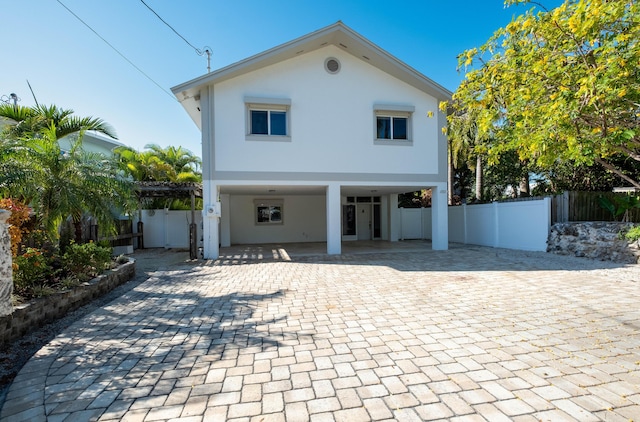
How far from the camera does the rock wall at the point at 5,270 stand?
3.95 meters

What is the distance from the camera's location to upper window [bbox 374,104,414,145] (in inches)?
487

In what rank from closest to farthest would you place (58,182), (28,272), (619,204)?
(28,272)
(58,182)
(619,204)

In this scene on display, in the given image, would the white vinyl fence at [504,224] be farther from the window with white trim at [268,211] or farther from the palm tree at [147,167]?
the palm tree at [147,167]

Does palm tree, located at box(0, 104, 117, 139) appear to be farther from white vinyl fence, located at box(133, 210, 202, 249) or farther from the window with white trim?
the window with white trim

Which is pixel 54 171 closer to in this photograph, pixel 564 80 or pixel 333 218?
pixel 333 218

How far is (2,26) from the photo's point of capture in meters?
7.70

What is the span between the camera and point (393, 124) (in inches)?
501

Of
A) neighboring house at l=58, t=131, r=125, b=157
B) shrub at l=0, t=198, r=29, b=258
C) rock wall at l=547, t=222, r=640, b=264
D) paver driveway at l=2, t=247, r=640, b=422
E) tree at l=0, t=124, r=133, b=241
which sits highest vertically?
neighboring house at l=58, t=131, r=125, b=157

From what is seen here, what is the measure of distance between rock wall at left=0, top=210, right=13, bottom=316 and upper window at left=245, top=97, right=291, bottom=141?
26.0 ft

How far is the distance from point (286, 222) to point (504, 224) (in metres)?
10.5

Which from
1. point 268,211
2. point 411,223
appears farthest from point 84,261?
point 411,223

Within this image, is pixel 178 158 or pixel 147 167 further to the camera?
pixel 178 158

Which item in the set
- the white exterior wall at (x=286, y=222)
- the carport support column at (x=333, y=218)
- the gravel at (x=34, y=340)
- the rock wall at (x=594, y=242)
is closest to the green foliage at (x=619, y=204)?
the rock wall at (x=594, y=242)

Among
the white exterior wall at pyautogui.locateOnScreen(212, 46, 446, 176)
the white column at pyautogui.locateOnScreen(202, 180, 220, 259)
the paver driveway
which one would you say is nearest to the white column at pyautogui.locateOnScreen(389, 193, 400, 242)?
the white exterior wall at pyautogui.locateOnScreen(212, 46, 446, 176)
